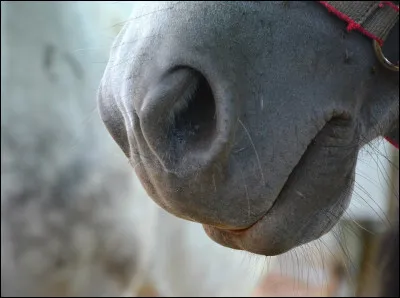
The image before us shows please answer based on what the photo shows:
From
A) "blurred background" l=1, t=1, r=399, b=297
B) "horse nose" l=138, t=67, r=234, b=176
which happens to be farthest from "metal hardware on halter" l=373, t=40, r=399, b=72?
"blurred background" l=1, t=1, r=399, b=297

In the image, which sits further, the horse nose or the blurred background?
the blurred background

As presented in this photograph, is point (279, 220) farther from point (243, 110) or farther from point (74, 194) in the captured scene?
point (74, 194)

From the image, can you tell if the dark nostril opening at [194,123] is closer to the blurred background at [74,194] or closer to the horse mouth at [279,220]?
the horse mouth at [279,220]

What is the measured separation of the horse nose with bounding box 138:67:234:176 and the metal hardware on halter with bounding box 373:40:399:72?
8.5 inches

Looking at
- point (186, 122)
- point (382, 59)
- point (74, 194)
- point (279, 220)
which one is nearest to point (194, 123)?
point (186, 122)

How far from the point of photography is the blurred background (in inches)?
59.1

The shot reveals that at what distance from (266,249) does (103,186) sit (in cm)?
98

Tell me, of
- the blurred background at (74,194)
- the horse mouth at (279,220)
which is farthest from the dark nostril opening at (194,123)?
the blurred background at (74,194)

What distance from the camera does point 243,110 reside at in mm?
577

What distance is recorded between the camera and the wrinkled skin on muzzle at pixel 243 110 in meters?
0.56

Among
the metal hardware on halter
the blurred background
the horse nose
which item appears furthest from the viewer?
the blurred background

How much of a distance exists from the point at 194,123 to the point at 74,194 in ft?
3.43

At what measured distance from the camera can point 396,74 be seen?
0.72 metres

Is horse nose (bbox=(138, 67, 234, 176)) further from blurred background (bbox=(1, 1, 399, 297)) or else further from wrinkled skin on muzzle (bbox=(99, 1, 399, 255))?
blurred background (bbox=(1, 1, 399, 297))
